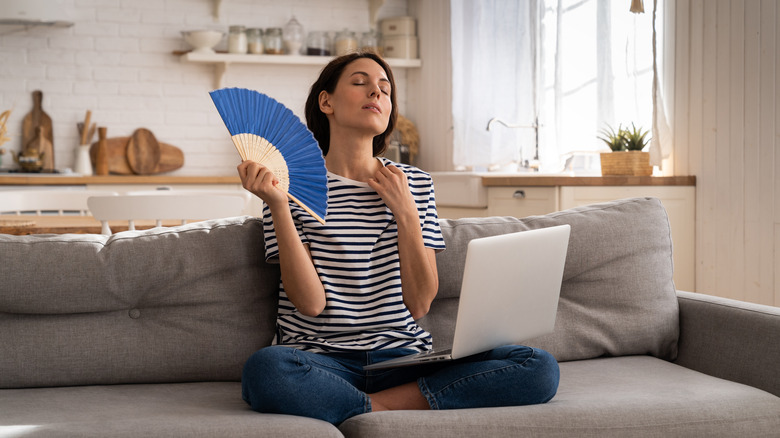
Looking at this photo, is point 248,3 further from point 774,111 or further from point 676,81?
point 774,111

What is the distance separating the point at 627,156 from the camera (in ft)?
10.6

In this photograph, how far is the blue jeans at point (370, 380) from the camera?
1.42 meters

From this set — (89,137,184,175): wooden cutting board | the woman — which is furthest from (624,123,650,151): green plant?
(89,137,184,175): wooden cutting board

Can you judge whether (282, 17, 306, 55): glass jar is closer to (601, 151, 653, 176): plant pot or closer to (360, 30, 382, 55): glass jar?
(360, 30, 382, 55): glass jar

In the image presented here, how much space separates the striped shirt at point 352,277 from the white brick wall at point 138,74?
383 centimetres

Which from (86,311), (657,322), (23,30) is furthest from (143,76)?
(657,322)

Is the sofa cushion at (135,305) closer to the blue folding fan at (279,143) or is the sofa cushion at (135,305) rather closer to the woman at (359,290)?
the woman at (359,290)

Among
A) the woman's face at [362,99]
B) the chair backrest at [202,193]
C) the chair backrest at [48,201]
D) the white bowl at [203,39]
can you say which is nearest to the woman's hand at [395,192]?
the woman's face at [362,99]

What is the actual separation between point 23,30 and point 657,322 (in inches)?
181

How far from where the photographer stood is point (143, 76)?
5.28 m

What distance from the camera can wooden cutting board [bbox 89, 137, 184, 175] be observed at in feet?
17.0

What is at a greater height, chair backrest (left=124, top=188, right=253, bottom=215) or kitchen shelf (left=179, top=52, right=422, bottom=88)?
kitchen shelf (left=179, top=52, right=422, bottom=88)

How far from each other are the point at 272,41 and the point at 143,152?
3.76 ft

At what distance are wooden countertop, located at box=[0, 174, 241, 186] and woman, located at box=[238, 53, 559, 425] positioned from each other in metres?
3.08
